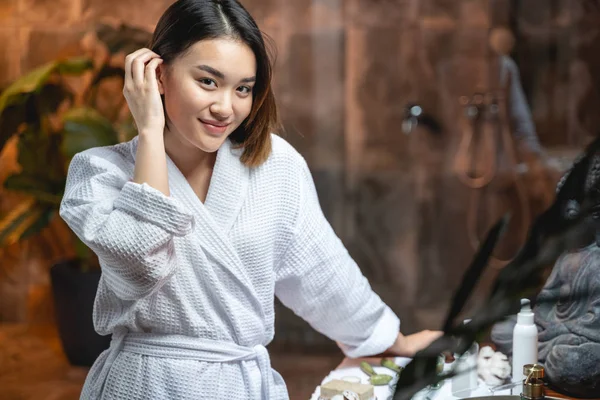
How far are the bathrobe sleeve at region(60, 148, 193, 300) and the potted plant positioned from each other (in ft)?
6.28

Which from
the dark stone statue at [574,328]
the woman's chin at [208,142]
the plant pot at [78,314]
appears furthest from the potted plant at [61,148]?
the dark stone statue at [574,328]

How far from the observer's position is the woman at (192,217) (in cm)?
127

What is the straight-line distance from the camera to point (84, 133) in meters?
3.17

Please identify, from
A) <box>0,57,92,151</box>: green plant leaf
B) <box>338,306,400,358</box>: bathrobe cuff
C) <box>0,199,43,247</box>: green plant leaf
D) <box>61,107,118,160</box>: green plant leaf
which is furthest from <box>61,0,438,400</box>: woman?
<box>0,199,43,247</box>: green plant leaf

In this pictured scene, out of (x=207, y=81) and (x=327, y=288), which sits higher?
(x=207, y=81)

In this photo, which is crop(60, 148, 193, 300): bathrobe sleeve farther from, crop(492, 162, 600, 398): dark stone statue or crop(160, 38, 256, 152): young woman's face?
crop(492, 162, 600, 398): dark stone statue

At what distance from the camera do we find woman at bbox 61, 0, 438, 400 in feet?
4.15

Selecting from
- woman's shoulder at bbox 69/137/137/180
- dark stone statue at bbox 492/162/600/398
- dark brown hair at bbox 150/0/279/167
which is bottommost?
dark stone statue at bbox 492/162/600/398

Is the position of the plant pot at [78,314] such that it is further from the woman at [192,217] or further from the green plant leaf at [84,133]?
the woman at [192,217]

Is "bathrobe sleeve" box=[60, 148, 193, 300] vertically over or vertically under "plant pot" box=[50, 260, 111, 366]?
under

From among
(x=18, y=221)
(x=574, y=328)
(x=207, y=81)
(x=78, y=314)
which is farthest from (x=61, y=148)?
(x=574, y=328)

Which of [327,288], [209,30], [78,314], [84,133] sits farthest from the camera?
[78,314]

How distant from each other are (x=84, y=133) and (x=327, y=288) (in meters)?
1.85

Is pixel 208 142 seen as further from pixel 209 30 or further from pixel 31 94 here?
pixel 31 94
